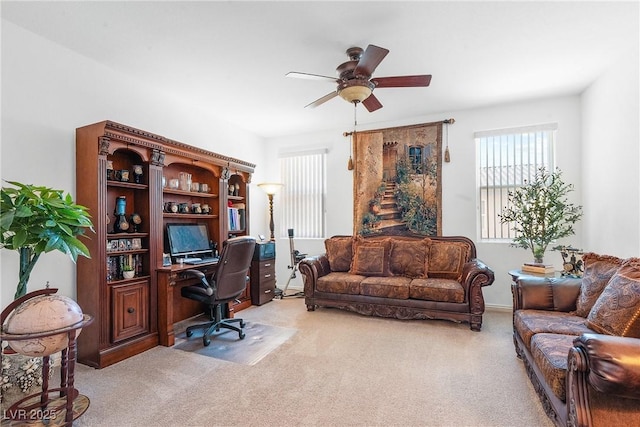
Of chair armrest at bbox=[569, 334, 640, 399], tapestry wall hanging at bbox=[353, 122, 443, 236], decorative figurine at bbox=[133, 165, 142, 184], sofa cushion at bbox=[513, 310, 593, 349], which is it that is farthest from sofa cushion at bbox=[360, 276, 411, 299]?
decorative figurine at bbox=[133, 165, 142, 184]

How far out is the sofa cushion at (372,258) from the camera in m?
4.30

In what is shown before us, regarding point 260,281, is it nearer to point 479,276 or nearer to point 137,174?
point 137,174

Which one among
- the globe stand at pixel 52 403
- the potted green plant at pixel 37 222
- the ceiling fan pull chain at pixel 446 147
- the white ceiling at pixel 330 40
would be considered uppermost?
the white ceiling at pixel 330 40

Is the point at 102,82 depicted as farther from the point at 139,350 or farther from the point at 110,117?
the point at 139,350

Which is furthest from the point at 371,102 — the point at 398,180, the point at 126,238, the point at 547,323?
the point at 126,238

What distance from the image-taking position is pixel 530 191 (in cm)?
368

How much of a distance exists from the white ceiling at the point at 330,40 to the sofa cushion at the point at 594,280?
6.31 ft

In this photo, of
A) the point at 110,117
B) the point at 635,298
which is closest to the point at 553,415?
the point at 635,298

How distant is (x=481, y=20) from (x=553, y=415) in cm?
282

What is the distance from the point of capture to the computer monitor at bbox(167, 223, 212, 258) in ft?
12.0

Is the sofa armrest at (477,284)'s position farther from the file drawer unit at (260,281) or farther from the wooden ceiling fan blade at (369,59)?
the file drawer unit at (260,281)

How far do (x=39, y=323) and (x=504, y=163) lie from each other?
16.8 ft

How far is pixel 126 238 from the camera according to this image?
3.09 metres

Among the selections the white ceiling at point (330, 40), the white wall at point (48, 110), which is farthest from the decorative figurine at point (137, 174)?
the white ceiling at point (330, 40)
